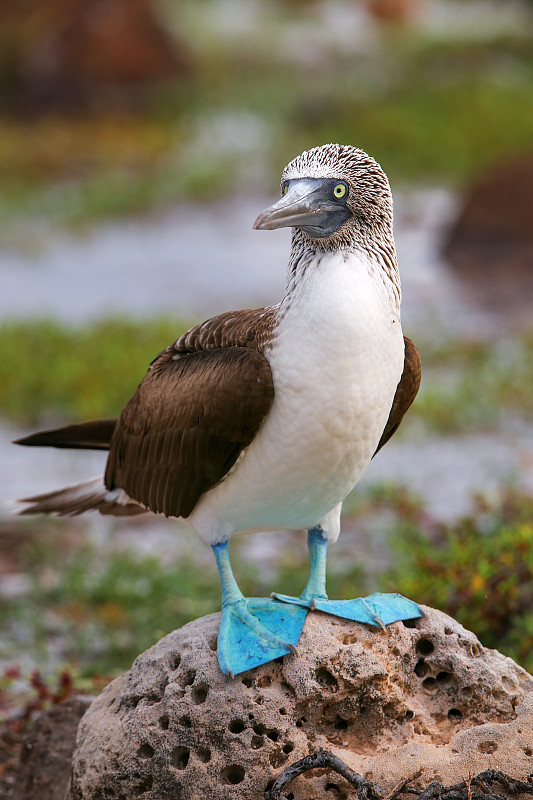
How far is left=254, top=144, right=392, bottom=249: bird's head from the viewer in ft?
8.73

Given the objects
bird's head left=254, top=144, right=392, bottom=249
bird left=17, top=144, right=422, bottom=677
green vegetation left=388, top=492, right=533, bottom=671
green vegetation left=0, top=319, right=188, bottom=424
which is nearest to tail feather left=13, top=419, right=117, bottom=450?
bird left=17, top=144, right=422, bottom=677

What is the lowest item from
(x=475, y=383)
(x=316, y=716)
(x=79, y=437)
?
(x=475, y=383)

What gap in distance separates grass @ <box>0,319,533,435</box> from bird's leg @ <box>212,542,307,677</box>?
434cm

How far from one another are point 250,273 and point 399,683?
9.58 meters

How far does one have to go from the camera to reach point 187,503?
3.06 m

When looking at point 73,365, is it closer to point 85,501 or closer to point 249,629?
point 85,501

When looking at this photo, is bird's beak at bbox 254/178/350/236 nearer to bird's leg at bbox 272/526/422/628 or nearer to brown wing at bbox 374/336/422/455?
brown wing at bbox 374/336/422/455

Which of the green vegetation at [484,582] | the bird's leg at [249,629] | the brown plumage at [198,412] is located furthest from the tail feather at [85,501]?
the green vegetation at [484,582]

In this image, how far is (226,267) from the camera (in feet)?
41.2

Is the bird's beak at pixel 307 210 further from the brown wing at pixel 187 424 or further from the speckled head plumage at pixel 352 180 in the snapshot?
the brown wing at pixel 187 424

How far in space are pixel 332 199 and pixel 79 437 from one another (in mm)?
1305

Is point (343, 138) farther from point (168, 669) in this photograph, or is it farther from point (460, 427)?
point (168, 669)

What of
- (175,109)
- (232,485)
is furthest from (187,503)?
(175,109)

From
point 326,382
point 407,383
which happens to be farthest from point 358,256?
point 407,383
